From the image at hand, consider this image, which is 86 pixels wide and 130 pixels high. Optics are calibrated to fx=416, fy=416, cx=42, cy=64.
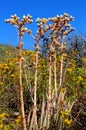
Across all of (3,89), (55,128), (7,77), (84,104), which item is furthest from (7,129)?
(7,77)

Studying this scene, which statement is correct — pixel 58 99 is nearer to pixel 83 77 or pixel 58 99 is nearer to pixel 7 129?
pixel 7 129

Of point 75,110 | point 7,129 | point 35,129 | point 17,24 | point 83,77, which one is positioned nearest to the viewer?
point 17,24

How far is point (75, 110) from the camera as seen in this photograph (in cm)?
696

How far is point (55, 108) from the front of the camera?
6051 millimetres

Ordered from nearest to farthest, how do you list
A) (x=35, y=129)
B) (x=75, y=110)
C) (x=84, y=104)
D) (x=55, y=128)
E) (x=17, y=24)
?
(x=17, y=24) < (x=35, y=129) < (x=55, y=128) < (x=75, y=110) < (x=84, y=104)

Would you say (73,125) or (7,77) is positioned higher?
(7,77)

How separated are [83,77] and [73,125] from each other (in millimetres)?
2422

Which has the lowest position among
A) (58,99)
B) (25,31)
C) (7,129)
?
(7,129)

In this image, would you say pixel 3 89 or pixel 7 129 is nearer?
pixel 7 129

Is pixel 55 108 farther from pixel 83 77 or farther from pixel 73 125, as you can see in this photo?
pixel 83 77

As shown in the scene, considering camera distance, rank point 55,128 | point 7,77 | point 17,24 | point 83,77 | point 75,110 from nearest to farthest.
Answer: point 17,24
point 55,128
point 75,110
point 83,77
point 7,77

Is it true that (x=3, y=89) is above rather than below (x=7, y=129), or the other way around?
above

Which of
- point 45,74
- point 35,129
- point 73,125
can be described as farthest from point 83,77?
point 35,129

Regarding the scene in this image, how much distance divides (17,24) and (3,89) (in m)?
4.57
